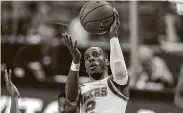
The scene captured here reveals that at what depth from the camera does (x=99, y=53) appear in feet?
18.4

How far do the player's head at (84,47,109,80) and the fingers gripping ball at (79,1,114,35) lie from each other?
0.69 ft

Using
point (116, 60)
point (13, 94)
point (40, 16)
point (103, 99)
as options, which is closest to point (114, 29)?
point (116, 60)

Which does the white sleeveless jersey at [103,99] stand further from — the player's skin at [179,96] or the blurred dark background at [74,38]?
the blurred dark background at [74,38]

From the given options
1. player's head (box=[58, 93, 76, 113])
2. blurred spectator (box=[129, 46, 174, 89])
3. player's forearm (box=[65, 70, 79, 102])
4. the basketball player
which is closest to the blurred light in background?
blurred spectator (box=[129, 46, 174, 89])

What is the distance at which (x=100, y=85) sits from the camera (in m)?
5.52

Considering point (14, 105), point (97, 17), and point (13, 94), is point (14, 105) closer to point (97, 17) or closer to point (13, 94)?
point (13, 94)

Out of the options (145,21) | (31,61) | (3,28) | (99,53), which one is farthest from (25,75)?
(99,53)

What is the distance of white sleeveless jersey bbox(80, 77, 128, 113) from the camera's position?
17.9ft

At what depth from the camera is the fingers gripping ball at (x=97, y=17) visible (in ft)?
18.1

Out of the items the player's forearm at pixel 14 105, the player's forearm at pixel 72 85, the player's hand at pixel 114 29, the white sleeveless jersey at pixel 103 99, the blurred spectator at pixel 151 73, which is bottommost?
the blurred spectator at pixel 151 73

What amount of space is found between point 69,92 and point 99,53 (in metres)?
0.54

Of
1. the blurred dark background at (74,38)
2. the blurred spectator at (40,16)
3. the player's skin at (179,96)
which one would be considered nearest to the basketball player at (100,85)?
the player's skin at (179,96)

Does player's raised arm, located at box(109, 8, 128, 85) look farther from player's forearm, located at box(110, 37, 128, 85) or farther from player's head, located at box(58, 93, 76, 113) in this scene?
player's head, located at box(58, 93, 76, 113)

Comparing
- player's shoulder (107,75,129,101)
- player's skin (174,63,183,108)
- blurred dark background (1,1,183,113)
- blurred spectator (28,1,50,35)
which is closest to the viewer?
player's shoulder (107,75,129,101)
